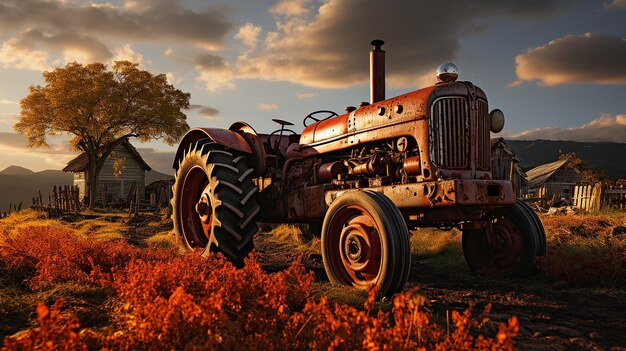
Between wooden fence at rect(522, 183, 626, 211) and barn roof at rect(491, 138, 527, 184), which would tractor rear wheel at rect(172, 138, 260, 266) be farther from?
barn roof at rect(491, 138, 527, 184)

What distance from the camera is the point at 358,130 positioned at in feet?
17.7

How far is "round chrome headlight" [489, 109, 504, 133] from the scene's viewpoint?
5.04 m

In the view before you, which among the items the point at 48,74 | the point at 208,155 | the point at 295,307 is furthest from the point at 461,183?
the point at 48,74

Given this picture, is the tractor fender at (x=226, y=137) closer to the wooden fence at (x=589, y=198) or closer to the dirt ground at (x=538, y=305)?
the dirt ground at (x=538, y=305)

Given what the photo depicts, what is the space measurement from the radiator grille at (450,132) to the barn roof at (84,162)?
1339 inches

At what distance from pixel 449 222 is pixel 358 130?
145 cm

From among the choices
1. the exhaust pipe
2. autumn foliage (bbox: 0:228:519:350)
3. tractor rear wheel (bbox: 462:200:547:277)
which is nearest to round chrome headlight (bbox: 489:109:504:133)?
tractor rear wheel (bbox: 462:200:547:277)

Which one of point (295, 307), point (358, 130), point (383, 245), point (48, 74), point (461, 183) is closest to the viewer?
point (295, 307)

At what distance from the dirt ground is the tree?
91.1ft

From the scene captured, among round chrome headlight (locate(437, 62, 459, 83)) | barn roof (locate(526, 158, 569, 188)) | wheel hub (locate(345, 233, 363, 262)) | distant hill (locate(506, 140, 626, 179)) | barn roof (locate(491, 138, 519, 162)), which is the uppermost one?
distant hill (locate(506, 140, 626, 179))

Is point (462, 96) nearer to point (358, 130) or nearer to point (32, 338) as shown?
point (358, 130)

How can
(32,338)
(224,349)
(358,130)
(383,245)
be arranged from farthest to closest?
(358,130) < (383,245) < (224,349) < (32,338)

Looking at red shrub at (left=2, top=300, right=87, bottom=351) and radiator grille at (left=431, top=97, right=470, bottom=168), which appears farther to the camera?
radiator grille at (left=431, top=97, right=470, bottom=168)

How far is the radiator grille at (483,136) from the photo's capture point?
4.91m
